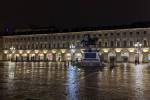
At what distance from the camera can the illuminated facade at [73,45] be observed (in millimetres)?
92812

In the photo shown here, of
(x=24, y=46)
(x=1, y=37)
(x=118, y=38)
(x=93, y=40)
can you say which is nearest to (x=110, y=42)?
(x=118, y=38)

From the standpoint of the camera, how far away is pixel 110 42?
325 feet

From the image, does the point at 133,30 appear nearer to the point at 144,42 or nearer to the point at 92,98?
the point at 144,42

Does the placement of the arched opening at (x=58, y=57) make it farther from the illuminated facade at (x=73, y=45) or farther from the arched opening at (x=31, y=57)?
the arched opening at (x=31, y=57)

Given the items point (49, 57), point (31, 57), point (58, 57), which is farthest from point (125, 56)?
point (31, 57)

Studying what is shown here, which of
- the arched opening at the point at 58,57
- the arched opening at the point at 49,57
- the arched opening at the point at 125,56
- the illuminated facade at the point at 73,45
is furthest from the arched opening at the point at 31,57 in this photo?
the arched opening at the point at 125,56

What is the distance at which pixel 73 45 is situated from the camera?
104750 mm

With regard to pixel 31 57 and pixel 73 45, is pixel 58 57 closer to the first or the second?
pixel 73 45

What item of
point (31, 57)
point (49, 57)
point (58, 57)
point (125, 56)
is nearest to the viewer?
point (125, 56)

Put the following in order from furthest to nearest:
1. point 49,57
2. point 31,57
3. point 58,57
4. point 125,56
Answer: point 31,57, point 49,57, point 58,57, point 125,56

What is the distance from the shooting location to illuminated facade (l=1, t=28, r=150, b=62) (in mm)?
92812

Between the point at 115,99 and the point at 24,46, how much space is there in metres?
108

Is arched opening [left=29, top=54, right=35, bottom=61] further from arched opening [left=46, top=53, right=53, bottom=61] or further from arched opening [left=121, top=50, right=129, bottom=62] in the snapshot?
arched opening [left=121, top=50, right=129, bottom=62]

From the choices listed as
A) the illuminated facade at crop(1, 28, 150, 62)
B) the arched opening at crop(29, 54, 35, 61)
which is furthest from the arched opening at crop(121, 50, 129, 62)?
the arched opening at crop(29, 54, 35, 61)
